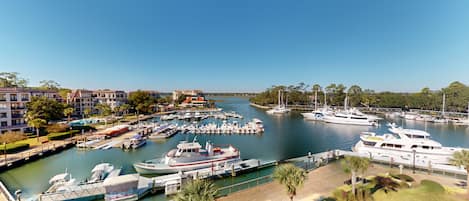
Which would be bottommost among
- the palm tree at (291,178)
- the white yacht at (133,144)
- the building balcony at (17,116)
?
the white yacht at (133,144)

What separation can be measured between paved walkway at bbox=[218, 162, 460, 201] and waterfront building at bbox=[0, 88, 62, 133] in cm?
3655

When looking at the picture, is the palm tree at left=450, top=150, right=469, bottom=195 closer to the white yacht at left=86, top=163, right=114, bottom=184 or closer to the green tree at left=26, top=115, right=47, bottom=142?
the white yacht at left=86, top=163, right=114, bottom=184

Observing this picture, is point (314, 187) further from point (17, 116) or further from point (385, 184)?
point (17, 116)

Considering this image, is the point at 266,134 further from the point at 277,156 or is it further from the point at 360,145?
the point at 360,145

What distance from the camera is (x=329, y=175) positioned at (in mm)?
16797

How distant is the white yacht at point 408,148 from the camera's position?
2131 centimetres

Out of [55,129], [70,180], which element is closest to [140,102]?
[55,129]

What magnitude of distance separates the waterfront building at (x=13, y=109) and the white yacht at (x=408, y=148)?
153ft

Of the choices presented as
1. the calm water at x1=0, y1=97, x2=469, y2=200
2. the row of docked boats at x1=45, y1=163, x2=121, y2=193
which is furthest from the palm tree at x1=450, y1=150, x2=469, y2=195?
the row of docked boats at x1=45, y1=163, x2=121, y2=193

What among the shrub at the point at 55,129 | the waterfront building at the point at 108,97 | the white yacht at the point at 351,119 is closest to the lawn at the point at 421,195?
the white yacht at the point at 351,119

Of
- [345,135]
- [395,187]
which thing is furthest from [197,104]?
[395,187]

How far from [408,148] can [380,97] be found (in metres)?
75.1

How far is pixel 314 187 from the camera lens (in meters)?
14.6

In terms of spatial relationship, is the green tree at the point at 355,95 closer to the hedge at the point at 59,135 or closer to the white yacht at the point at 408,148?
the white yacht at the point at 408,148
